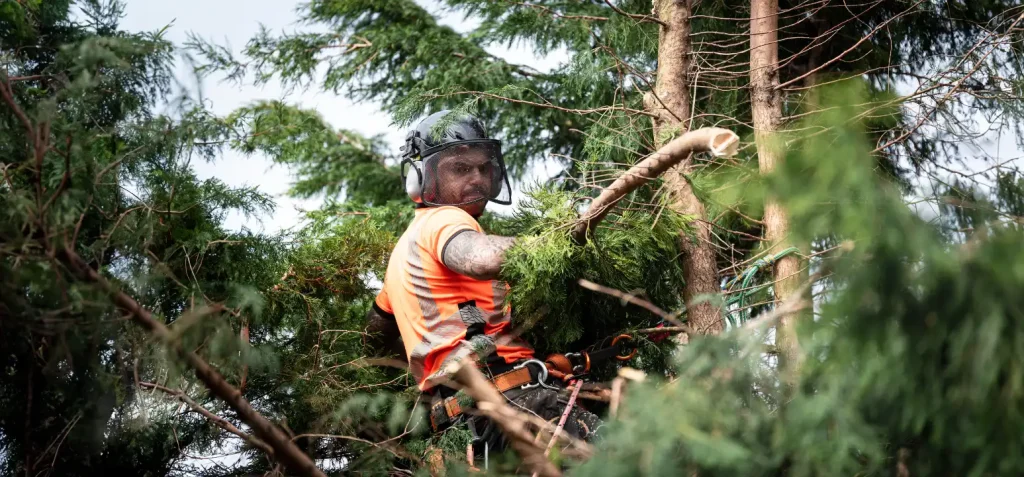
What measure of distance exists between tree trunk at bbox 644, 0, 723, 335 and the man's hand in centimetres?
159

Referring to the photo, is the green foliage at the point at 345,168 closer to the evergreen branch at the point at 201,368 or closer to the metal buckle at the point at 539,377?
the metal buckle at the point at 539,377

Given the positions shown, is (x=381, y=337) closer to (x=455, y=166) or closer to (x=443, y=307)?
(x=443, y=307)

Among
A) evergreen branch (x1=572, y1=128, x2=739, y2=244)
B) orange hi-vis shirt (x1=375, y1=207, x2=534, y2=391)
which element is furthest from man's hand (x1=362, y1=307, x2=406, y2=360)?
evergreen branch (x1=572, y1=128, x2=739, y2=244)

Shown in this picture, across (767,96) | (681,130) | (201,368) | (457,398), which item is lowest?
(201,368)

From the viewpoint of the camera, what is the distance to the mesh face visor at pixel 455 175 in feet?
17.3

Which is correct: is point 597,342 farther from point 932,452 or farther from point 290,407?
point 932,452

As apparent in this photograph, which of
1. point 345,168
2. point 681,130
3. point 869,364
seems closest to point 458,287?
point 681,130

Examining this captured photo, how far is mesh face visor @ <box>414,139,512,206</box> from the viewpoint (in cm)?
529

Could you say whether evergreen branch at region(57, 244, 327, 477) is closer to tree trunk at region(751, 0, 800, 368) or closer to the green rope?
the green rope

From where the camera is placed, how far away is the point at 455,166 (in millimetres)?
5301

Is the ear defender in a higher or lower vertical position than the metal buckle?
higher

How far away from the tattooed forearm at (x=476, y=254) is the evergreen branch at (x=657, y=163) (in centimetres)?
34

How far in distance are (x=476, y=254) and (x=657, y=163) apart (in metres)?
0.96

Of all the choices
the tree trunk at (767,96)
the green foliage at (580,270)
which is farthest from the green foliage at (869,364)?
the tree trunk at (767,96)
